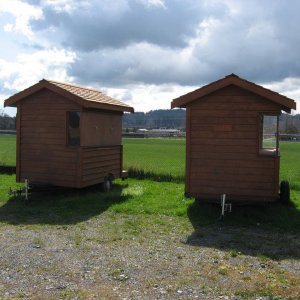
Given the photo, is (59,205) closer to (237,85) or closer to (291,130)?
(237,85)

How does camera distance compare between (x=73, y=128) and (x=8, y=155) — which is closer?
(x=73, y=128)

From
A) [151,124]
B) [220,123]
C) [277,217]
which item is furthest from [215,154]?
[151,124]

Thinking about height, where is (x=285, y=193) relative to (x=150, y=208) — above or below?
above

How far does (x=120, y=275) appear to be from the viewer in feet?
20.9

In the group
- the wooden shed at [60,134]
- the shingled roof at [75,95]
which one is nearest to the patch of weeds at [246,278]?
the wooden shed at [60,134]

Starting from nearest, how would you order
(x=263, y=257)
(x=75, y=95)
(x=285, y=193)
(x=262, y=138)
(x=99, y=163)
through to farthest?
(x=263, y=257), (x=262, y=138), (x=285, y=193), (x=75, y=95), (x=99, y=163)

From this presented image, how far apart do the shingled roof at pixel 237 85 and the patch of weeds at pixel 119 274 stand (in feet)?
18.1

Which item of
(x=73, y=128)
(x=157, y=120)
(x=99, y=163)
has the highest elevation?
(x=157, y=120)

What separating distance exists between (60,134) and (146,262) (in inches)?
274

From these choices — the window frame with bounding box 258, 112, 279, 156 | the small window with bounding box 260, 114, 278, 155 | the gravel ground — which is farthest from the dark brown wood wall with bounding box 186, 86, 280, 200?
the gravel ground

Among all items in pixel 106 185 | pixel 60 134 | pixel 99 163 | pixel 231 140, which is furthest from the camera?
pixel 106 185

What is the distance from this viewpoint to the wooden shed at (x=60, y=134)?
12.9m

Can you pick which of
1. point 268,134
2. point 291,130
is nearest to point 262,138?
point 268,134

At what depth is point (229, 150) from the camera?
1092 centimetres
